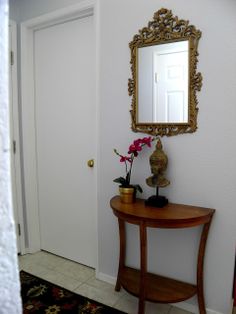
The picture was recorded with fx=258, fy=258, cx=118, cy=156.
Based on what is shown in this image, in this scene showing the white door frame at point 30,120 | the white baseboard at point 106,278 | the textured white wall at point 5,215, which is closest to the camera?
the textured white wall at point 5,215

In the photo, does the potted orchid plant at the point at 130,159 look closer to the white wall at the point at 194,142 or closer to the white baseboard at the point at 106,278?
the white wall at the point at 194,142

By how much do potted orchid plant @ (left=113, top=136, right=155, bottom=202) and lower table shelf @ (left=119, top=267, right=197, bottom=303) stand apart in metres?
0.58

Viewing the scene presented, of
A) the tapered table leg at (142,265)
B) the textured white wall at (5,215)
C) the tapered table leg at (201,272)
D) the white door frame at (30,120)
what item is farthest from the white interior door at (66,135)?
the textured white wall at (5,215)

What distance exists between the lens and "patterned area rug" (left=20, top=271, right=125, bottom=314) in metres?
1.76

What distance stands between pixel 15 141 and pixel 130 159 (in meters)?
1.23

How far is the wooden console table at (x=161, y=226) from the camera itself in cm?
149

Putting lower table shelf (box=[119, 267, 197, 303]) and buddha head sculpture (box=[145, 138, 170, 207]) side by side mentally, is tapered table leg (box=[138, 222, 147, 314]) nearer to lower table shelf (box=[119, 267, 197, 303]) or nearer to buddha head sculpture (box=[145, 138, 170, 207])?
lower table shelf (box=[119, 267, 197, 303])

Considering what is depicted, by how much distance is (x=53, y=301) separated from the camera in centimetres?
186

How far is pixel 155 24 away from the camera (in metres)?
1.70

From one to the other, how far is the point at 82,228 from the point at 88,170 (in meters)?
0.55

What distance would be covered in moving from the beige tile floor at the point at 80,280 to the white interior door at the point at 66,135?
0.10m

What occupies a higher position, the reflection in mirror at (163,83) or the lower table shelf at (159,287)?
the reflection in mirror at (163,83)

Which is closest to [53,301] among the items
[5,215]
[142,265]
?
[142,265]

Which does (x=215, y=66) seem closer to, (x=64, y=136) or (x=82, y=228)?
(x=64, y=136)
